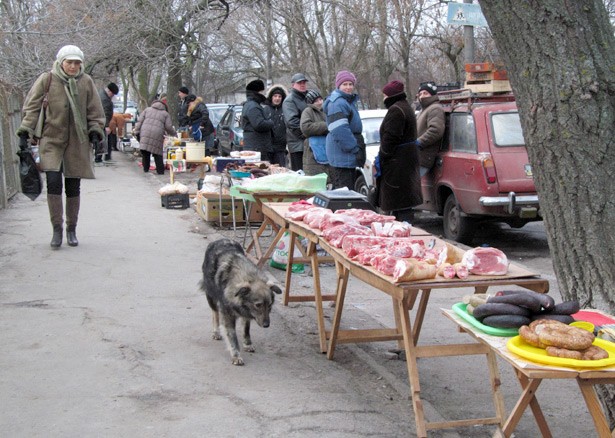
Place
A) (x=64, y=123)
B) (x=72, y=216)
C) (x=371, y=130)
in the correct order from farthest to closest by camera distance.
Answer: (x=371, y=130) < (x=72, y=216) < (x=64, y=123)

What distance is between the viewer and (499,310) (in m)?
3.94

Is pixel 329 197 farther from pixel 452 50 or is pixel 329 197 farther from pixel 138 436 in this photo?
pixel 452 50

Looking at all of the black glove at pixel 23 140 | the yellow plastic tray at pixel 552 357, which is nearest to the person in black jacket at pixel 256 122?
the black glove at pixel 23 140

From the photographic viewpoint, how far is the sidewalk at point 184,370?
483 cm

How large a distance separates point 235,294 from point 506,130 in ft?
19.5

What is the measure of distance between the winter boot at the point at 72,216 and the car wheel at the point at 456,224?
4.83 m

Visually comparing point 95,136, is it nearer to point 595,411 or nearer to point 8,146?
point 8,146

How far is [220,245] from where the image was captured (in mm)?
6711

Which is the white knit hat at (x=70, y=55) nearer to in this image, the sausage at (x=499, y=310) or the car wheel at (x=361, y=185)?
the car wheel at (x=361, y=185)

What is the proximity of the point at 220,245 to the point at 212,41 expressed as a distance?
20.5 metres

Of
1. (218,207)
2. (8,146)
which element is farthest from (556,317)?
(8,146)

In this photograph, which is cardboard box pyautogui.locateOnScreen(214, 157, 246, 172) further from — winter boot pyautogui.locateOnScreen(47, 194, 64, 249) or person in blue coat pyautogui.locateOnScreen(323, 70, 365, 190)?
winter boot pyautogui.locateOnScreen(47, 194, 64, 249)

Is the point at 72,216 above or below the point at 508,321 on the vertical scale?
below

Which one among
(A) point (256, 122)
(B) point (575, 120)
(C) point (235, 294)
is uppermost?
(B) point (575, 120)
